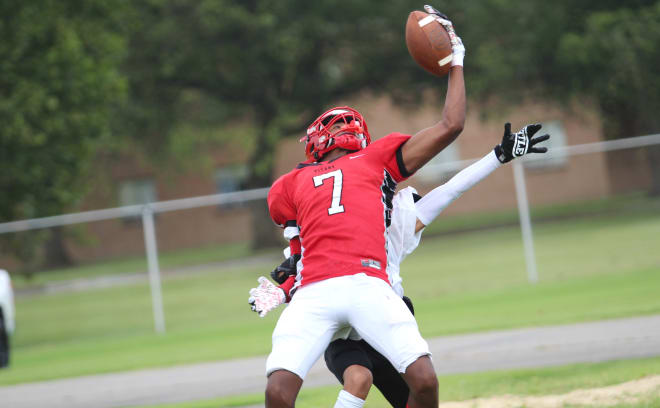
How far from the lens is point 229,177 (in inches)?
1677

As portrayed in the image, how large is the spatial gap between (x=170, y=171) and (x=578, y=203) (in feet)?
69.2

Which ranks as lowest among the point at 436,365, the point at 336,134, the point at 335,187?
the point at 436,365

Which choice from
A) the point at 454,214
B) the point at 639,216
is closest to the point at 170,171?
the point at 454,214

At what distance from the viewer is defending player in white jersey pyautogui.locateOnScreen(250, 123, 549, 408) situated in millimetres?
5008

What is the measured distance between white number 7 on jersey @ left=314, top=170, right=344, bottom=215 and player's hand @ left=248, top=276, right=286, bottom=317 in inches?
24.1

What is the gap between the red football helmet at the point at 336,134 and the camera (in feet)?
17.0

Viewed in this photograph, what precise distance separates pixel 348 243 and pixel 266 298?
0.64 metres

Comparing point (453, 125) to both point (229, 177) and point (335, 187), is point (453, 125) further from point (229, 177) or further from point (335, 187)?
point (229, 177)

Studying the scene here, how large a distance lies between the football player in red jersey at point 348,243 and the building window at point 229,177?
3705 centimetres

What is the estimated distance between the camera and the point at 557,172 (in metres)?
25.3

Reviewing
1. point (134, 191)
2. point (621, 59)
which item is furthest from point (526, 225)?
point (134, 191)

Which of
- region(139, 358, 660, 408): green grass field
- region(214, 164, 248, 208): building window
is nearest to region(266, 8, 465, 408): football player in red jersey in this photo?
region(139, 358, 660, 408): green grass field

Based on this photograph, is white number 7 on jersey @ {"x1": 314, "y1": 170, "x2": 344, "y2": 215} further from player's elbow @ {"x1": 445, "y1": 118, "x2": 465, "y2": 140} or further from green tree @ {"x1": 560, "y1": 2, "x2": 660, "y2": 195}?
green tree @ {"x1": 560, "y1": 2, "x2": 660, "y2": 195}

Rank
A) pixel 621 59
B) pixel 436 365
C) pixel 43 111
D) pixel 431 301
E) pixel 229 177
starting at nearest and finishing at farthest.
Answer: pixel 436 365 < pixel 431 301 < pixel 43 111 < pixel 621 59 < pixel 229 177
